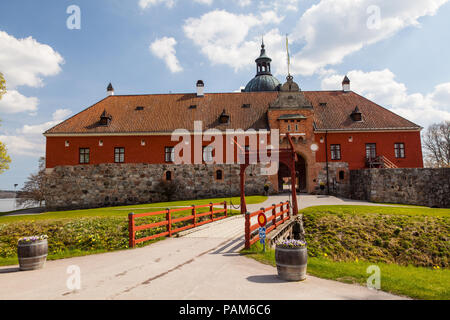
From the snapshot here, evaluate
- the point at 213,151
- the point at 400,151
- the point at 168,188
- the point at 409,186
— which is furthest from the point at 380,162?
the point at 168,188

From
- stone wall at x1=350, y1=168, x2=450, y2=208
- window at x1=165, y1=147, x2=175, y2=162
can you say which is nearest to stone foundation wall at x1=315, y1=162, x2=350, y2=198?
stone wall at x1=350, y1=168, x2=450, y2=208

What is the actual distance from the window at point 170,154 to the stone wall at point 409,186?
58.3 ft

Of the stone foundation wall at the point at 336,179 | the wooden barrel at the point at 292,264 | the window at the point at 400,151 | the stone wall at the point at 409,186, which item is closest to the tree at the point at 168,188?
the stone foundation wall at the point at 336,179

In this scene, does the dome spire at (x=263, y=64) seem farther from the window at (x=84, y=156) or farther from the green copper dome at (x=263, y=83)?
the window at (x=84, y=156)

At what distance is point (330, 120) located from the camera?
29172mm

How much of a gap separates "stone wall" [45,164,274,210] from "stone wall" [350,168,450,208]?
891 cm

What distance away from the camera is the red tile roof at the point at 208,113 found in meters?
28.7

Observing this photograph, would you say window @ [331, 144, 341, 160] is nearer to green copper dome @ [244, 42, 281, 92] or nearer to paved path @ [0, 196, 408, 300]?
green copper dome @ [244, 42, 281, 92]

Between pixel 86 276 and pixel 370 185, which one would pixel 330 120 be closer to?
pixel 370 185

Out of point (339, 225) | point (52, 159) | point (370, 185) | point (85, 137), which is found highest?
point (85, 137)

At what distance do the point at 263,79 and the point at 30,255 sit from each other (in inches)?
1607

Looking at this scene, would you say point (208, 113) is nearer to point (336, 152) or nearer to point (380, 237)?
point (336, 152)
